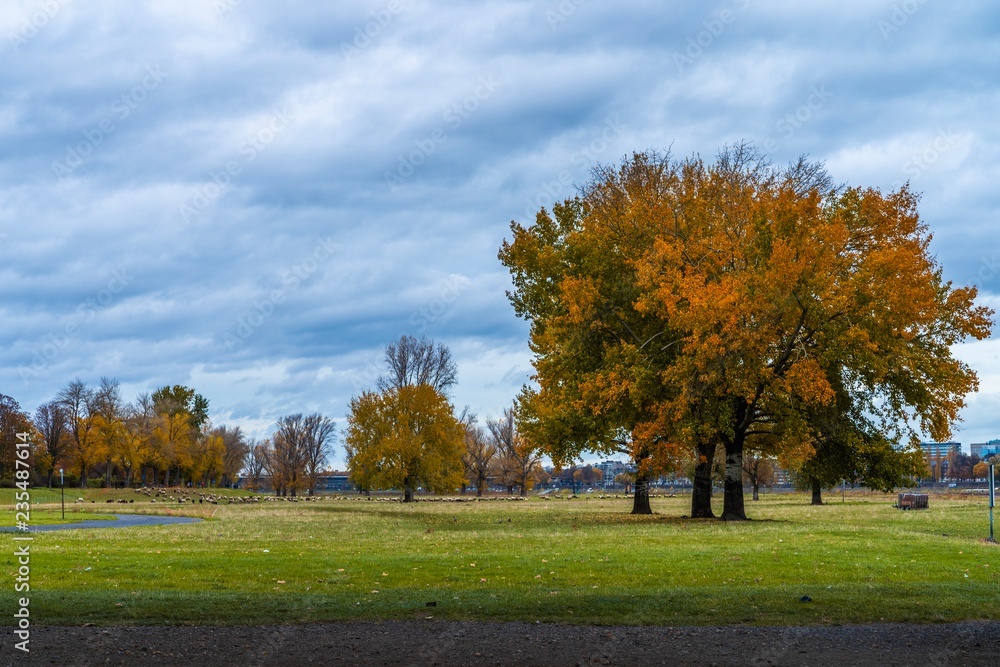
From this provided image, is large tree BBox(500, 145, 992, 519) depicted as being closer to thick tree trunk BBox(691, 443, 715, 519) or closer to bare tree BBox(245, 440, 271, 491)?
thick tree trunk BBox(691, 443, 715, 519)

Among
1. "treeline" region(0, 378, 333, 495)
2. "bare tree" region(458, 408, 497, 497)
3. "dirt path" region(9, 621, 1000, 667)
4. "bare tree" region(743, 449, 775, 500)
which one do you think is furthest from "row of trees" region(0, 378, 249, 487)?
"dirt path" region(9, 621, 1000, 667)

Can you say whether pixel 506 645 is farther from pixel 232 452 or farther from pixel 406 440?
pixel 232 452

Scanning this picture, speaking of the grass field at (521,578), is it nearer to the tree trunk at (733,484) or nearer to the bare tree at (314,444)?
the tree trunk at (733,484)

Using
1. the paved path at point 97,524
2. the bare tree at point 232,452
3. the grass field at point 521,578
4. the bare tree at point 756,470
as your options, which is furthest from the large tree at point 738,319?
the bare tree at point 232,452

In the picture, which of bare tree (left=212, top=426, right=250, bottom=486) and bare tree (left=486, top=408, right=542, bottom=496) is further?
bare tree (left=212, top=426, right=250, bottom=486)

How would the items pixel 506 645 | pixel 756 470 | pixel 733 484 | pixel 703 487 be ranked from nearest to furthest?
pixel 506 645, pixel 733 484, pixel 703 487, pixel 756 470

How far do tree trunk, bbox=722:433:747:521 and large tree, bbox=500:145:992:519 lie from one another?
7 centimetres

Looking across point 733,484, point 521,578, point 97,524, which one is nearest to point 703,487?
point 733,484

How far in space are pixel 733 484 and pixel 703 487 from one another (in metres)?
2.27

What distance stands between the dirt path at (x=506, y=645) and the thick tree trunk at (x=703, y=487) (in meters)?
25.3

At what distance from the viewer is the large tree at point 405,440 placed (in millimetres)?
70438

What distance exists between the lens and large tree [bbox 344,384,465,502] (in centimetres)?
7044

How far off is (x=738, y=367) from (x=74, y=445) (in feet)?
334

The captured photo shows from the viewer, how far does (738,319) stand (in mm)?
29797
